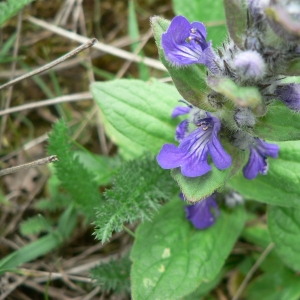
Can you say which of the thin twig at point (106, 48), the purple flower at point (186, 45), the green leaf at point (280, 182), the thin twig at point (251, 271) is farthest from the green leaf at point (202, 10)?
the thin twig at point (251, 271)

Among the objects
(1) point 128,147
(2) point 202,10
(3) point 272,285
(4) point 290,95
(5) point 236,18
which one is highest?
(5) point 236,18

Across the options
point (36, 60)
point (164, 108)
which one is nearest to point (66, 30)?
point (36, 60)

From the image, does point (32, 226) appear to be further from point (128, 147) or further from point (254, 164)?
point (254, 164)

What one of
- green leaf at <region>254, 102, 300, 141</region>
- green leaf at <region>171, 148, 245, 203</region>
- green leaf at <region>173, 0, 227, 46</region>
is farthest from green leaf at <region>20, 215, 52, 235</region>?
green leaf at <region>173, 0, 227, 46</region>

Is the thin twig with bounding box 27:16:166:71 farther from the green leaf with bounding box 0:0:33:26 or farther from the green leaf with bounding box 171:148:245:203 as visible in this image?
the green leaf with bounding box 171:148:245:203

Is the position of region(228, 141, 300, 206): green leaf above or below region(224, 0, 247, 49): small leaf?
below

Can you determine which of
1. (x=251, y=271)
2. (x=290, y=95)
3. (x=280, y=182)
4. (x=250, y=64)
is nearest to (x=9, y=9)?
(x=250, y=64)

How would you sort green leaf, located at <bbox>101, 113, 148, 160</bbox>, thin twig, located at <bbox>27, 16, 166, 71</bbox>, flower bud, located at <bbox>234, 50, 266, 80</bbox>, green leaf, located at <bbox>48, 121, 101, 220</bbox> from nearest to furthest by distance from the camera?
flower bud, located at <bbox>234, 50, 266, 80</bbox> < green leaf, located at <bbox>48, 121, 101, 220</bbox> < green leaf, located at <bbox>101, 113, 148, 160</bbox> < thin twig, located at <bbox>27, 16, 166, 71</bbox>

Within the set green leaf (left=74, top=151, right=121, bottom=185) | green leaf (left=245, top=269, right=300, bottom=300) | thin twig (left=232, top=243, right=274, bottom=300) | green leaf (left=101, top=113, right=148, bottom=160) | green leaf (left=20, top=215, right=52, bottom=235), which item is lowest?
green leaf (left=245, top=269, right=300, bottom=300)
